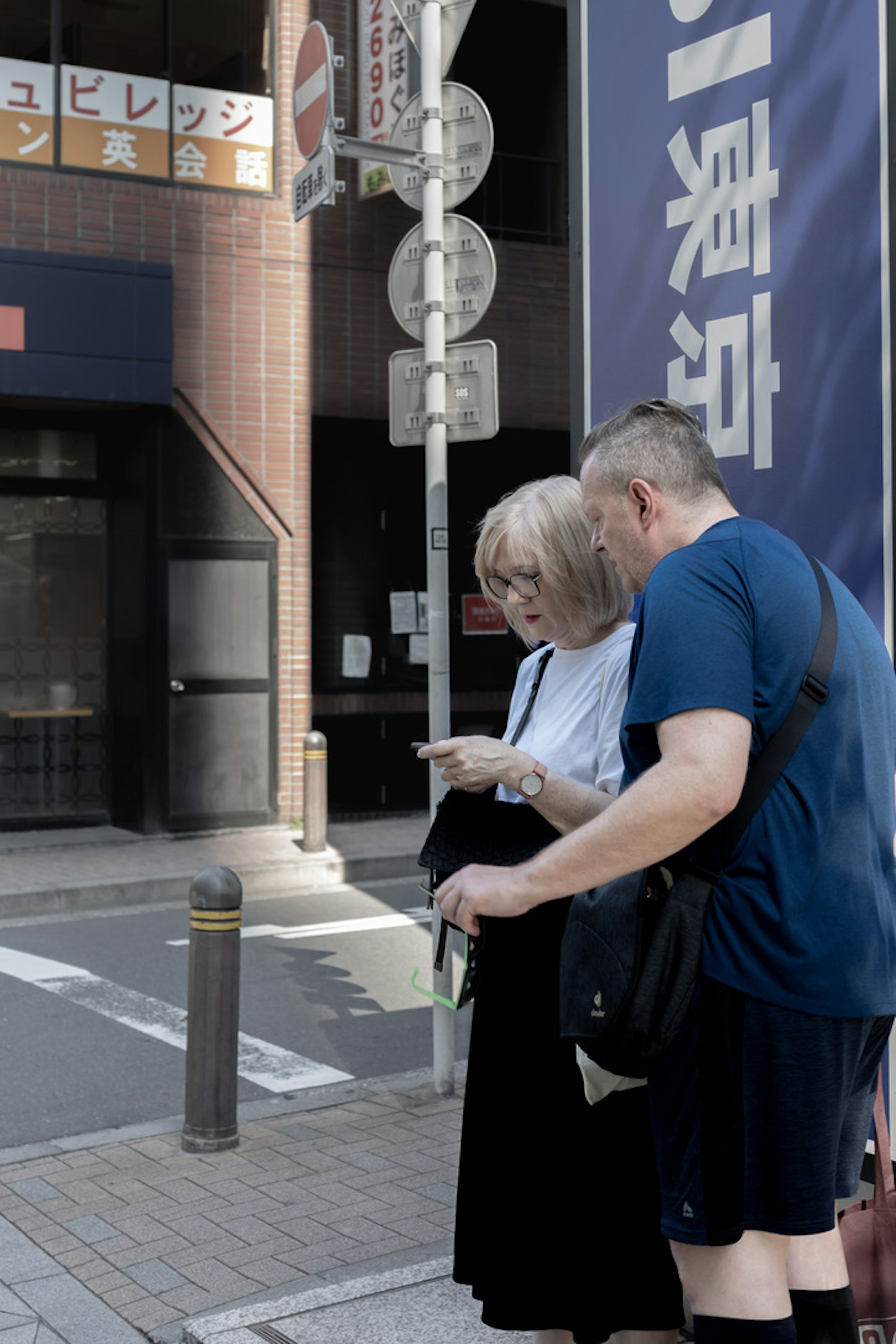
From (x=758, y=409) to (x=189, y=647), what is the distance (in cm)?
903

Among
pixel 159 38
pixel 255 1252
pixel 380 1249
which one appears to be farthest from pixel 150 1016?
pixel 159 38

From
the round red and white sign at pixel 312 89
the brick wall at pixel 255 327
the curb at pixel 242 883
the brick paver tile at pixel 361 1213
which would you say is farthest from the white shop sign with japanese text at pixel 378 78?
the brick paver tile at pixel 361 1213

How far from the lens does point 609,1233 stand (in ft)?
9.15

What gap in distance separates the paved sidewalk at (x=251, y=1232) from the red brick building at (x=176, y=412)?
696 cm

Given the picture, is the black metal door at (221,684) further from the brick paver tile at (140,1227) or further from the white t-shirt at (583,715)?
the white t-shirt at (583,715)

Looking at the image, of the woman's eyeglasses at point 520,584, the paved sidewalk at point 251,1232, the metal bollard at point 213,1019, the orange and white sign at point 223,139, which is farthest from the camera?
the orange and white sign at point 223,139

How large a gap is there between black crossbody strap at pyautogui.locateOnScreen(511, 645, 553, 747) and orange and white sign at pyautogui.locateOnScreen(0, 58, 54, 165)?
389 inches

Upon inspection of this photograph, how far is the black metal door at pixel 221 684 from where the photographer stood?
12.1 metres

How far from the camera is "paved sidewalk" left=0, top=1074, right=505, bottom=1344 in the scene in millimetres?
3621

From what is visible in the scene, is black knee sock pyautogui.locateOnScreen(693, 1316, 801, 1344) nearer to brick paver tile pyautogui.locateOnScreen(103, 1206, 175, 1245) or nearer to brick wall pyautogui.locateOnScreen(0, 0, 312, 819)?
brick paver tile pyautogui.locateOnScreen(103, 1206, 175, 1245)

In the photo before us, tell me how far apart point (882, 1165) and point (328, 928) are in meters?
6.59

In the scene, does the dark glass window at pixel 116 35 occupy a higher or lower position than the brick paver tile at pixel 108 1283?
higher

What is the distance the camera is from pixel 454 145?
5617mm

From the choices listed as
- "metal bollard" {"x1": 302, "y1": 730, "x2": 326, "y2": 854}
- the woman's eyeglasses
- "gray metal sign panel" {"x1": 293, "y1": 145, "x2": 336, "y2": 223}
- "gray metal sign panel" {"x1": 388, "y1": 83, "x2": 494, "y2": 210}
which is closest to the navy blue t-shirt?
the woman's eyeglasses
